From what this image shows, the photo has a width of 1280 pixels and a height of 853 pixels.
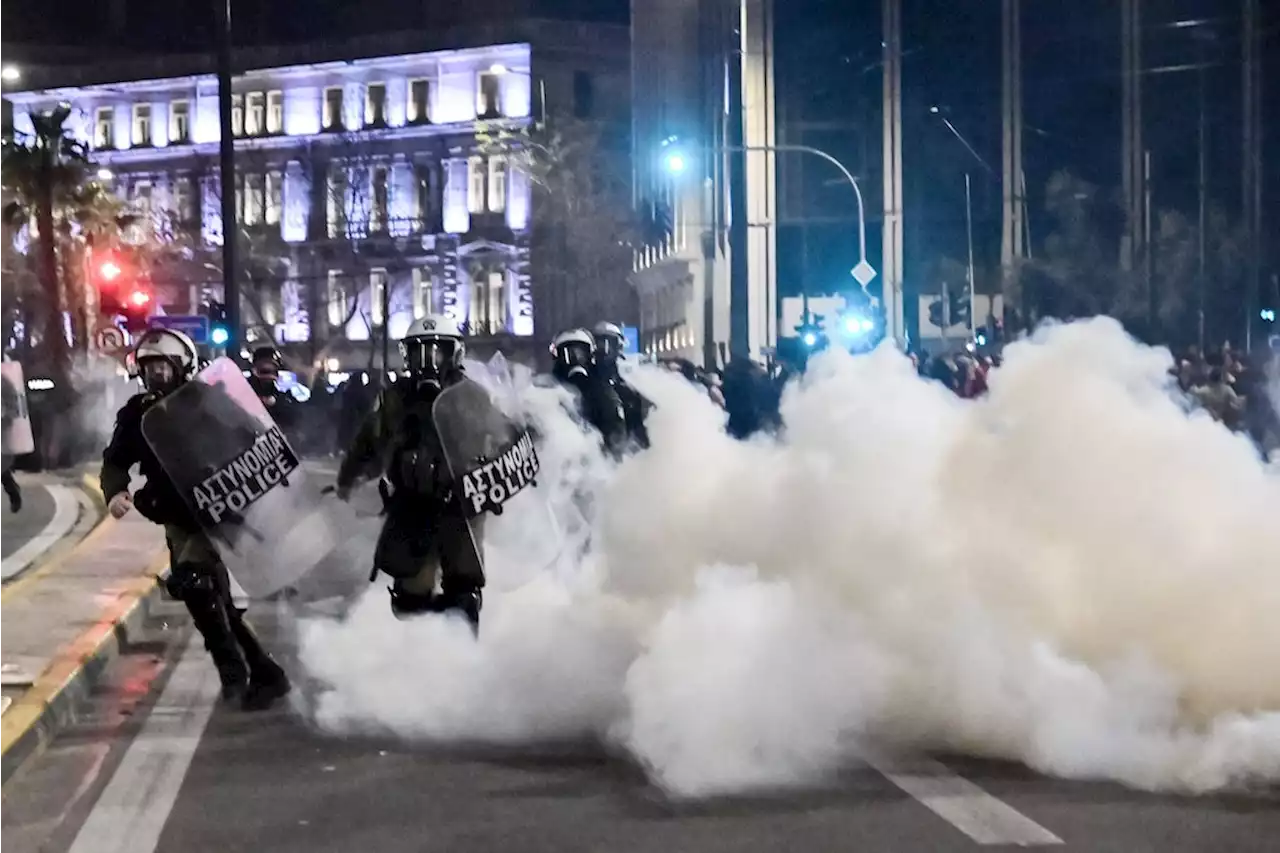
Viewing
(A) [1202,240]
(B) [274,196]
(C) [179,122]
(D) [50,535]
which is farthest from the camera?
(C) [179,122]

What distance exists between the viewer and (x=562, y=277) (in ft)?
222

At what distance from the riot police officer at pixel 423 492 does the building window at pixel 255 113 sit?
72.5 meters

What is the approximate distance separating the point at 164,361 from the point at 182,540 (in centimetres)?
84

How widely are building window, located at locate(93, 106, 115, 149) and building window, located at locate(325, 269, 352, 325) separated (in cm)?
1566

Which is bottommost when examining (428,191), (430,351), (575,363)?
(575,363)

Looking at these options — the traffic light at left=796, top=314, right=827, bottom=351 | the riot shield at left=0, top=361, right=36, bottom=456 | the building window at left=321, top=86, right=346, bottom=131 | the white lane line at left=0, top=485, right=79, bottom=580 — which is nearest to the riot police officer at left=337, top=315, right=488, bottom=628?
the riot shield at left=0, top=361, right=36, bottom=456

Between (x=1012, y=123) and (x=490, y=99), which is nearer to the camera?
(x=1012, y=123)

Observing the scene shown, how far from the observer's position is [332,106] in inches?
3063

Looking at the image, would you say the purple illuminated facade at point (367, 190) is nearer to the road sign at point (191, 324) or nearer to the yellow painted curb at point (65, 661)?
the road sign at point (191, 324)

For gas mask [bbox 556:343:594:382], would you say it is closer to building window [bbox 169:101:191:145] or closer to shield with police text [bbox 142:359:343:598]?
shield with police text [bbox 142:359:343:598]

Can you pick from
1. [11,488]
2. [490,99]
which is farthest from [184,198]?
[11,488]

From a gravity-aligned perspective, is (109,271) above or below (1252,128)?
below

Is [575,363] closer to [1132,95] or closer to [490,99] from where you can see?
[1132,95]

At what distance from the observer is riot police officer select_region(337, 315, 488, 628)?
8258mm
